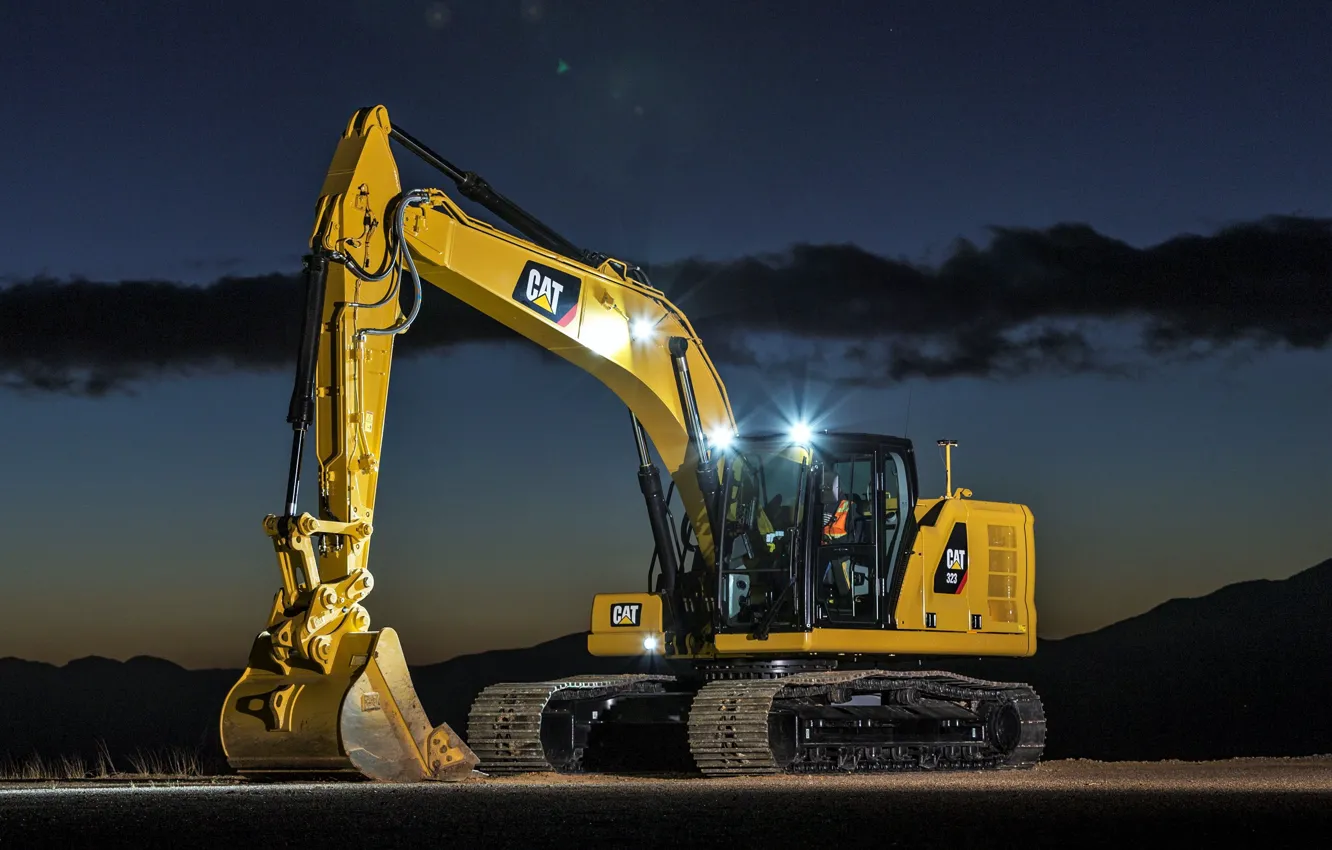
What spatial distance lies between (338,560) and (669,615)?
5241 mm

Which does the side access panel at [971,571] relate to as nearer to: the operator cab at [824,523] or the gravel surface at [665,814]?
the operator cab at [824,523]

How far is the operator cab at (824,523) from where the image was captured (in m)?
19.0

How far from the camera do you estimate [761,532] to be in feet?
63.5

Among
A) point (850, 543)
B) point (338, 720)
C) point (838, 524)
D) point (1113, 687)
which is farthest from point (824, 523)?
point (1113, 687)

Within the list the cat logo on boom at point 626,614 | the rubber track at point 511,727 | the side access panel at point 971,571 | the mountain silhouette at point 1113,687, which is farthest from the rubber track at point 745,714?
the mountain silhouette at point 1113,687

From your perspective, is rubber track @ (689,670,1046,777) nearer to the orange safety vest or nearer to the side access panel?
the side access panel

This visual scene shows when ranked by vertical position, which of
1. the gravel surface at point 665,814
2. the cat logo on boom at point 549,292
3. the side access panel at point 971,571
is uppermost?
the cat logo on boom at point 549,292

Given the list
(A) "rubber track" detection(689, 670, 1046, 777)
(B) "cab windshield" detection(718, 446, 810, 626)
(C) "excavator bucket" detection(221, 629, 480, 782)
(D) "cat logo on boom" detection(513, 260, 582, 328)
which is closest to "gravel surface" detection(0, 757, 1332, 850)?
(C) "excavator bucket" detection(221, 629, 480, 782)

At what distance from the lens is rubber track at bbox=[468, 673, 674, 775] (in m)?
19.2

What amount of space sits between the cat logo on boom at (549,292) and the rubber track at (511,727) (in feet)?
13.4

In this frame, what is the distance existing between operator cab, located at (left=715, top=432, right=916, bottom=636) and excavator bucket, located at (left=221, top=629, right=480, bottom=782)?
4333 millimetres

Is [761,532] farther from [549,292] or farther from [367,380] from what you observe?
[367,380]

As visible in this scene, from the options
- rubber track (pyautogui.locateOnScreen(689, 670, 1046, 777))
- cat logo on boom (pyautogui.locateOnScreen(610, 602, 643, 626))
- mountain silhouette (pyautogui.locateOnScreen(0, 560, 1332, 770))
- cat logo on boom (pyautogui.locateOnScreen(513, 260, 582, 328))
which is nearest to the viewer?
rubber track (pyautogui.locateOnScreen(689, 670, 1046, 777))

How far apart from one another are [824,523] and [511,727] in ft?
13.2
